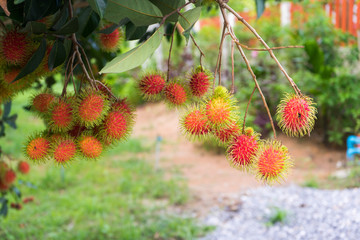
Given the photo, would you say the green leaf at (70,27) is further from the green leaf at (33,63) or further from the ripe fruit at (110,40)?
the ripe fruit at (110,40)

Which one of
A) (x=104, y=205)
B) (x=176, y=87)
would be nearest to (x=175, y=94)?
(x=176, y=87)

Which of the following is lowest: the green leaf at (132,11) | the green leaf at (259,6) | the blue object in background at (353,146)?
the blue object in background at (353,146)

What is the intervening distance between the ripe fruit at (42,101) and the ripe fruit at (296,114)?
1.61 feet

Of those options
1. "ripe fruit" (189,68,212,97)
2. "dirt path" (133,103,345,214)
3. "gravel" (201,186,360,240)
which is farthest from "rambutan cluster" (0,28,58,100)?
"dirt path" (133,103,345,214)

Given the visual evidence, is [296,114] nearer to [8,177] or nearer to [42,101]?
[42,101]

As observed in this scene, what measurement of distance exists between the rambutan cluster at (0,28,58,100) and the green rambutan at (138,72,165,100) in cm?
24

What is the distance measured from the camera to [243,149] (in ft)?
2.40

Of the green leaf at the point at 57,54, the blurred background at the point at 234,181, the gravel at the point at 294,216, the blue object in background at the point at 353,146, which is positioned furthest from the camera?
the blue object in background at the point at 353,146

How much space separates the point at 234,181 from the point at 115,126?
3.24 meters

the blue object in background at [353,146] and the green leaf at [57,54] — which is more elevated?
the green leaf at [57,54]

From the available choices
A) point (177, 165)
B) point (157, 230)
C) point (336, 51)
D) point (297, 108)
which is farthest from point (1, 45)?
point (336, 51)

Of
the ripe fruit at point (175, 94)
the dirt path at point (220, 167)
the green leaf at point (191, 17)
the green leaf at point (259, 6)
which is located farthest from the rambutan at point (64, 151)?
the dirt path at point (220, 167)

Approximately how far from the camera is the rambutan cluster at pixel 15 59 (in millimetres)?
806

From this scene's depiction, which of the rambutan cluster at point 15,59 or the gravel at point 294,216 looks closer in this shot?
the rambutan cluster at point 15,59
